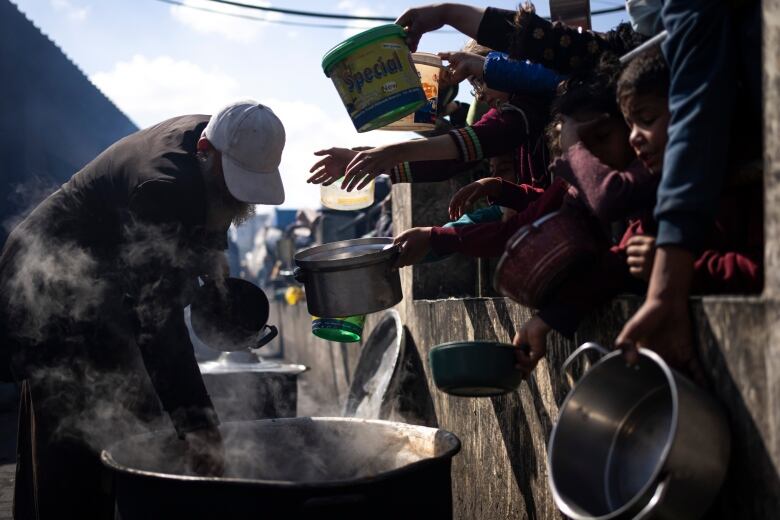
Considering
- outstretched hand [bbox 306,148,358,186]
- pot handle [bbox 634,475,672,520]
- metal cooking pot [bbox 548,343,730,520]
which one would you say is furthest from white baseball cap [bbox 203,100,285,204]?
pot handle [bbox 634,475,672,520]

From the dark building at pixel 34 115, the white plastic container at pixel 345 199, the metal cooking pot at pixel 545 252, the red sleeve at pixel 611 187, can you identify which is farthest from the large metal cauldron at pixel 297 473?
the dark building at pixel 34 115

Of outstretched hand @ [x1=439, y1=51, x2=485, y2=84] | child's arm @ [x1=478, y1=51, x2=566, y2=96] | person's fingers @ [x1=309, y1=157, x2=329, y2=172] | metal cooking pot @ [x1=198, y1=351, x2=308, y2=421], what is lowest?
metal cooking pot @ [x1=198, y1=351, x2=308, y2=421]

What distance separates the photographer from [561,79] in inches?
116

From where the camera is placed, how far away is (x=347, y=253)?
10.4 feet

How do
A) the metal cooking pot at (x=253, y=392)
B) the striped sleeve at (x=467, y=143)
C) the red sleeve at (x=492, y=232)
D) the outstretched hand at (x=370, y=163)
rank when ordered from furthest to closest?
the metal cooking pot at (x=253, y=392) < the striped sleeve at (x=467, y=143) < the outstretched hand at (x=370, y=163) < the red sleeve at (x=492, y=232)

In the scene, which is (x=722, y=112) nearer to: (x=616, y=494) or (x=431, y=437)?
(x=616, y=494)

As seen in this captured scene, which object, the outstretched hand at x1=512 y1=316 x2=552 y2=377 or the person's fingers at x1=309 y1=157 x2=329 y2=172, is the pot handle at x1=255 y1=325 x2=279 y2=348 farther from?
the outstretched hand at x1=512 y1=316 x2=552 y2=377

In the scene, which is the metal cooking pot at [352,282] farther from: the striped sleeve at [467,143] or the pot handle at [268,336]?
the striped sleeve at [467,143]

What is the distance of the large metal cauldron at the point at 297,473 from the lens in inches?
77.5

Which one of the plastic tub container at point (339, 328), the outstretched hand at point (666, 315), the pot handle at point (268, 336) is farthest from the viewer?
the plastic tub container at point (339, 328)

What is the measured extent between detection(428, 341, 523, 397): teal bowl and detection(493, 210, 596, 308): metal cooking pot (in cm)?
18

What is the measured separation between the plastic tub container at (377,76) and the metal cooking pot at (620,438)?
Answer: 141 centimetres

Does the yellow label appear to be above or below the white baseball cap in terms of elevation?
above

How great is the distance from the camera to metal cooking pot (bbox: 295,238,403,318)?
2914 mm
